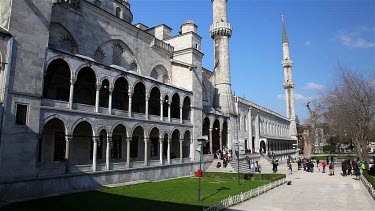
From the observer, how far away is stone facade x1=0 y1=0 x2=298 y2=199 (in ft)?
51.0

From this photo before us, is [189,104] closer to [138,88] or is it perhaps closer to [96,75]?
[138,88]

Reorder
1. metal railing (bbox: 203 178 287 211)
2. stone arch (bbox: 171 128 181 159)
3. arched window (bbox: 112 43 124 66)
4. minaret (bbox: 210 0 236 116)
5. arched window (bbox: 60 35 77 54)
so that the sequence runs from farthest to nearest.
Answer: minaret (bbox: 210 0 236 116), stone arch (bbox: 171 128 181 159), arched window (bbox: 112 43 124 66), arched window (bbox: 60 35 77 54), metal railing (bbox: 203 178 287 211)

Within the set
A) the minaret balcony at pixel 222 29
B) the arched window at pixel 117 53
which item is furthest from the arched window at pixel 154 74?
the minaret balcony at pixel 222 29

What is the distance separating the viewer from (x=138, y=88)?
27.3 m

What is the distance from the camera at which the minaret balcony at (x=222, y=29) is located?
41.6 m

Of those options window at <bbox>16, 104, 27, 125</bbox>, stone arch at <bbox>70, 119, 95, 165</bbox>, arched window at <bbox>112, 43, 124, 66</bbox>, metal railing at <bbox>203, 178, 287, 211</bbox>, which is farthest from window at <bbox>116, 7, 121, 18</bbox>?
metal railing at <bbox>203, 178, 287, 211</bbox>

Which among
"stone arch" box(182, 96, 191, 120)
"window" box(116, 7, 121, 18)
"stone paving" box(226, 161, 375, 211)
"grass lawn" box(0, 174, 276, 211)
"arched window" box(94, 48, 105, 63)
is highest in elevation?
"window" box(116, 7, 121, 18)

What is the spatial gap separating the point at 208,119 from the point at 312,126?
37.1m

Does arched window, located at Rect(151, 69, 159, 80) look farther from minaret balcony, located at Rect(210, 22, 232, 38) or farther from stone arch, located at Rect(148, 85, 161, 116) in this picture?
minaret balcony, located at Rect(210, 22, 232, 38)

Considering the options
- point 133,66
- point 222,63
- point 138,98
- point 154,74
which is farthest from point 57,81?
point 222,63

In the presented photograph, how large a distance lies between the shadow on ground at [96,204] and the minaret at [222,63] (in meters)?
28.1

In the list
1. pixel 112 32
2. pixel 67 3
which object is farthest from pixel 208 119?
pixel 67 3

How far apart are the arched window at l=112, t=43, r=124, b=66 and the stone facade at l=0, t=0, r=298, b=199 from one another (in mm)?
99

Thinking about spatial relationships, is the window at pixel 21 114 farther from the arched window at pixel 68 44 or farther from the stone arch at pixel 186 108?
the stone arch at pixel 186 108
